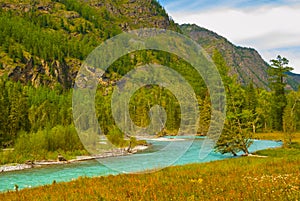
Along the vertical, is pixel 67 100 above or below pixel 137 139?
above

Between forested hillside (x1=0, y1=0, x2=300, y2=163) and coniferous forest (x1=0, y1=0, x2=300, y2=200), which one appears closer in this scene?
coniferous forest (x1=0, y1=0, x2=300, y2=200)

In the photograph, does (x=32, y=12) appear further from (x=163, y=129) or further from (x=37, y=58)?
(x=163, y=129)

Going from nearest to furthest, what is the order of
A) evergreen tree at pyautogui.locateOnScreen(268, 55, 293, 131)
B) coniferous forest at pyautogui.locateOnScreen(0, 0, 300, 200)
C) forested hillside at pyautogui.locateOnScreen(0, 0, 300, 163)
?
1. coniferous forest at pyautogui.locateOnScreen(0, 0, 300, 200)
2. forested hillside at pyautogui.locateOnScreen(0, 0, 300, 163)
3. evergreen tree at pyautogui.locateOnScreen(268, 55, 293, 131)

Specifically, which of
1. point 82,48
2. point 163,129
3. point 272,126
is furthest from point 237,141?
point 82,48

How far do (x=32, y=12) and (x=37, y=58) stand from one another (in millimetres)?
84987

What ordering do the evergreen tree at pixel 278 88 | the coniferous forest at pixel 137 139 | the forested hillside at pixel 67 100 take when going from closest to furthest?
the coniferous forest at pixel 137 139
the forested hillside at pixel 67 100
the evergreen tree at pixel 278 88

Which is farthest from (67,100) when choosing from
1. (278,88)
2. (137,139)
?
(278,88)

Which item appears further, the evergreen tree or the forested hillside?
the evergreen tree

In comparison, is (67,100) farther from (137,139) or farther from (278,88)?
(278,88)

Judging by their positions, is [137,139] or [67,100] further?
[67,100]

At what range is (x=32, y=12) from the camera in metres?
198

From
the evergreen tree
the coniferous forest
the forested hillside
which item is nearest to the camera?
the coniferous forest

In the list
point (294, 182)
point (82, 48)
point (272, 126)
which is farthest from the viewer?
point (82, 48)

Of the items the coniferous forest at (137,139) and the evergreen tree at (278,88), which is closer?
the coniferous forest at (137,139)
